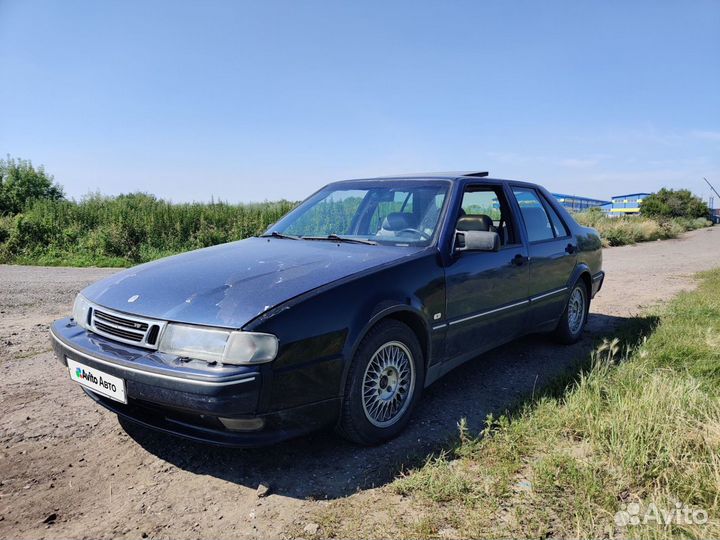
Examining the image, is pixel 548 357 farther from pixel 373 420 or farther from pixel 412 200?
pixel 373 420

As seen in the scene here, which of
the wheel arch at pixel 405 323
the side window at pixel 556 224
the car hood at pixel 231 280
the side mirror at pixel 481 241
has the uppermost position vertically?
the side window at pixel 556 224

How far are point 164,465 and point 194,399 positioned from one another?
735 millimetres

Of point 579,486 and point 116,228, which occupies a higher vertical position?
point 116,228

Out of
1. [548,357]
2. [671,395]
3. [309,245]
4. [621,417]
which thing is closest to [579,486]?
[621,417]

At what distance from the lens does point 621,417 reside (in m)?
2.86

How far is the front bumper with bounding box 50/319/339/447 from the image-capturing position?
2.32 meters

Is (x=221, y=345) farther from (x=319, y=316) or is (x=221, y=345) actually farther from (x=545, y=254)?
(x=545, y=254)

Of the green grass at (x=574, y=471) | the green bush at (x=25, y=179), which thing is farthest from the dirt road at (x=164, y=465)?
the green bush at (x=25, y=179)

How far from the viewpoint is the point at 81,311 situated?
307 cm

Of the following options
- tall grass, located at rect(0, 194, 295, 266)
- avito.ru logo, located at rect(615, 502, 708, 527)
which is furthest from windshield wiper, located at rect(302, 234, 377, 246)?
tall grass, located at rect(0, 194, 295, 266)

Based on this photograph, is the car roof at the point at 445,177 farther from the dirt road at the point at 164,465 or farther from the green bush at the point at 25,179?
the green bush at the point at 25,179

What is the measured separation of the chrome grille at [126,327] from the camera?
257cm

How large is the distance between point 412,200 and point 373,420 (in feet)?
5.69

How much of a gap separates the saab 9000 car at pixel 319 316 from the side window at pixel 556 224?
0.72 meters
